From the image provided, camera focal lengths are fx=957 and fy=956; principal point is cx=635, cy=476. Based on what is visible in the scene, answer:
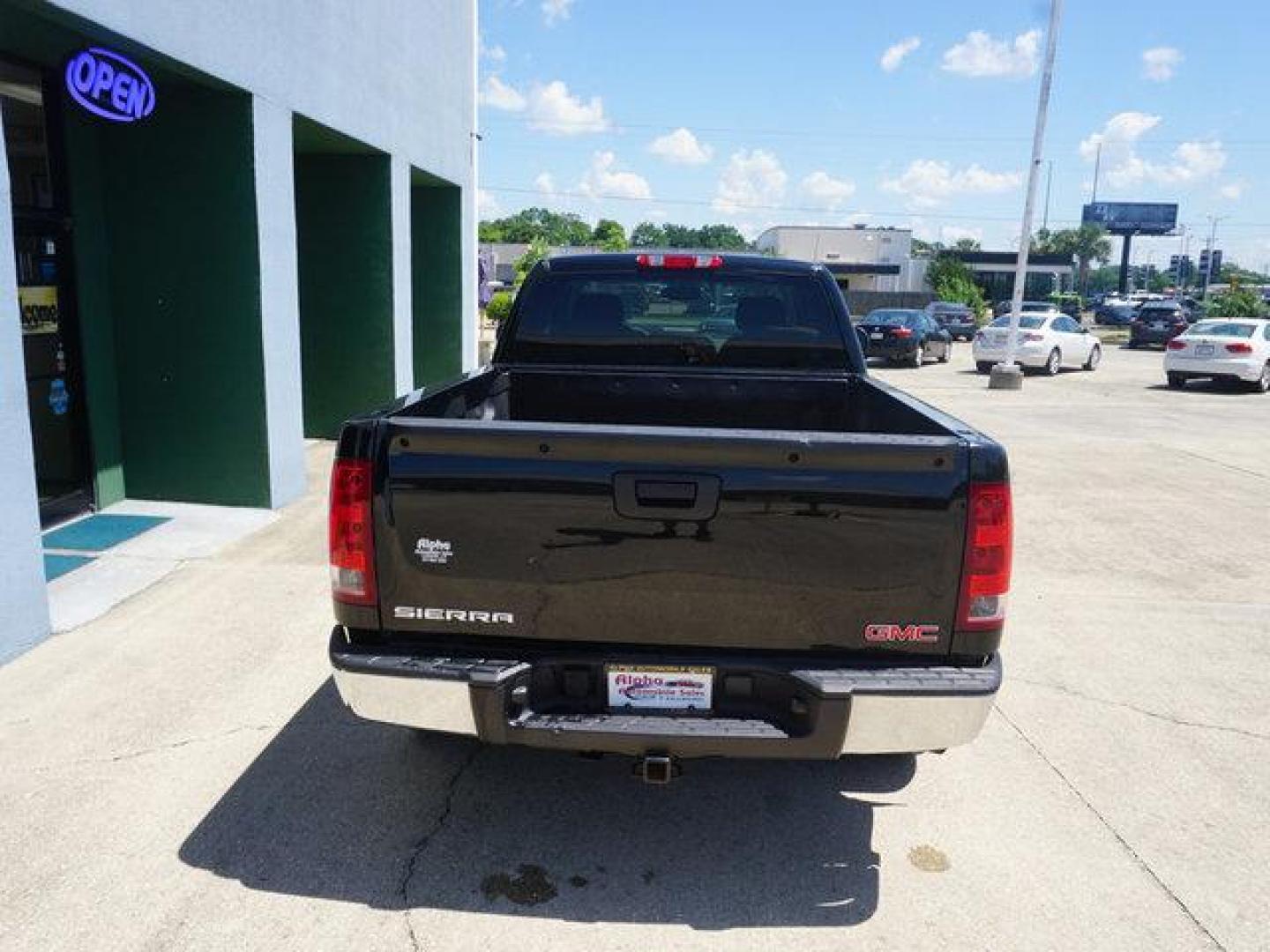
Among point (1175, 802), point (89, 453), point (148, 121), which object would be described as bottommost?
point (1175, 802)

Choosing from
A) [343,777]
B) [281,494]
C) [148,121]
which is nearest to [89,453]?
[281,494]

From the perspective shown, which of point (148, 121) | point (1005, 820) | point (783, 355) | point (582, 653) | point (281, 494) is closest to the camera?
point (582, 653)

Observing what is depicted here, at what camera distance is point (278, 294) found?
25.3 ft

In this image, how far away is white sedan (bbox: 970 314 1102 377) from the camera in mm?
23312

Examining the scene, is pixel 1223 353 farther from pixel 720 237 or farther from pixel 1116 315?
pixel 720 237

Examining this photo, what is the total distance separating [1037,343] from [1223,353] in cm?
416

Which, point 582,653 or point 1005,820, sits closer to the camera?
point 582,653

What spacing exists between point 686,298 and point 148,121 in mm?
4906

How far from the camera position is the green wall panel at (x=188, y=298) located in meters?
7.30

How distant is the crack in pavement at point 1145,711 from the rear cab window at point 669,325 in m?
2.08

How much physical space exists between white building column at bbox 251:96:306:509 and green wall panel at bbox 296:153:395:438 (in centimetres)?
258

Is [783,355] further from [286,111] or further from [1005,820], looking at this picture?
[286,111]

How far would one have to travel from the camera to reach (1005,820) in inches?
143

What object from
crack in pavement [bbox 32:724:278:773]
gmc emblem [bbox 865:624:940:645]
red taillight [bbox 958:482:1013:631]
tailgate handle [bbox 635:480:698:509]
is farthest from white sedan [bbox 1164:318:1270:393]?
crack in pavement [bbox 32:724:278:773]
